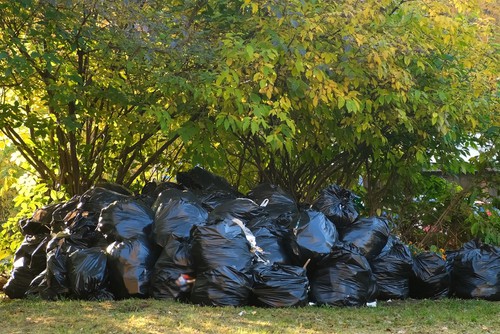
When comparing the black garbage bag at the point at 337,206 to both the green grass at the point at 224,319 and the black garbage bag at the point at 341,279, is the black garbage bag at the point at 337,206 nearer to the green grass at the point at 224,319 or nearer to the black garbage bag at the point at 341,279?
the black garbage bag at the point at 341,279

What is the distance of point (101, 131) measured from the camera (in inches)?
348

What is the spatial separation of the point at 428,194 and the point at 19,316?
253 inches

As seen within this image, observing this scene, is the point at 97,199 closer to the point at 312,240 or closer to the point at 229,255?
the point at 229,255

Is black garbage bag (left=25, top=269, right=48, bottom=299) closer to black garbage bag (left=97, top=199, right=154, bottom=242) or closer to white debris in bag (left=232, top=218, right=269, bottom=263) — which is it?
black garbage bag (left=97, top=199, right=154, bottom=242)

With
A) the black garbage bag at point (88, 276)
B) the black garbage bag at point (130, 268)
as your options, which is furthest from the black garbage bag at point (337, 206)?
the black garbage bag at point (88, 276)

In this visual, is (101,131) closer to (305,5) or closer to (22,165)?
(22,165)

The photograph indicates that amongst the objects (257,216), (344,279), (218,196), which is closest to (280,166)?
(218,196)

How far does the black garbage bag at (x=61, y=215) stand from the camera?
7139 mm

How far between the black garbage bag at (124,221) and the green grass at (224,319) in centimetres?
70

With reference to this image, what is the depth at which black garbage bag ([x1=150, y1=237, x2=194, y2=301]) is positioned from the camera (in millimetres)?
5953

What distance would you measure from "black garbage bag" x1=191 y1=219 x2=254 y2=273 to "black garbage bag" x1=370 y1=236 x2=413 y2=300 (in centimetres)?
147

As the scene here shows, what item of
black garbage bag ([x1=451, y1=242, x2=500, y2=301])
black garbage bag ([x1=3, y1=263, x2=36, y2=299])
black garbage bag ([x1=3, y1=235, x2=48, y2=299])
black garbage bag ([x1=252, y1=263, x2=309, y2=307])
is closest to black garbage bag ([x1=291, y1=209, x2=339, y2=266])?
black garbage bag ([x1=252, y1=263, x2=309, y2=307])

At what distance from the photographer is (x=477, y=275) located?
7.02 metres

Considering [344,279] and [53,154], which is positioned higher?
[53,154]
